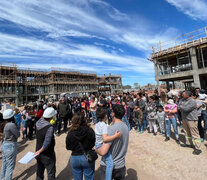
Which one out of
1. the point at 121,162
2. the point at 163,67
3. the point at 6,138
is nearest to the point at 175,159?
the point at 121,162

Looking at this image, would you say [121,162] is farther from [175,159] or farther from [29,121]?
[29,121]

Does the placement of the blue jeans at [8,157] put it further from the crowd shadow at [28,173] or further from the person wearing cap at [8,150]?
the crowd shadow at [28,173]

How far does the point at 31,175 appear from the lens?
3.32 metres

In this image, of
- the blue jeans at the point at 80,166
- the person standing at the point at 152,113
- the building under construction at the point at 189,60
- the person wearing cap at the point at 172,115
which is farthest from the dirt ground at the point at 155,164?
the building under construction at the point at 189,60

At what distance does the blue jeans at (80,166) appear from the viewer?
1.92 m

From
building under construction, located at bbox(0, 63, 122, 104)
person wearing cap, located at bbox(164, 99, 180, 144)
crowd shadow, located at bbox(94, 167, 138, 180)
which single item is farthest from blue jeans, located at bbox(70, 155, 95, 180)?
building under construction, located at bbox(0, 63, 122, 104)

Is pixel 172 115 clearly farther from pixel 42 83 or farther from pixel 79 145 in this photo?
pixel 42 83

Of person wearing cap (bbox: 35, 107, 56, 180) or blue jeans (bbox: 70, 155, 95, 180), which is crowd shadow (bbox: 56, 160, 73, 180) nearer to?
person wearing cap (bbox: 35, 107, 56, 180)

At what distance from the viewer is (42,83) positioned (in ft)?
117

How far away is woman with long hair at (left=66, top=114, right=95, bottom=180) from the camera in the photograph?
1.93 metres

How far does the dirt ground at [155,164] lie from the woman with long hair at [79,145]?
4.31 feet

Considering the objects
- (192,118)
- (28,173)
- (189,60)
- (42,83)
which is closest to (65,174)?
(28,173)

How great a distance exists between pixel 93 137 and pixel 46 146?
1016 mm

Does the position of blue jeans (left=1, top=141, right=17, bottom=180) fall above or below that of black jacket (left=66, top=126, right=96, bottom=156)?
below
